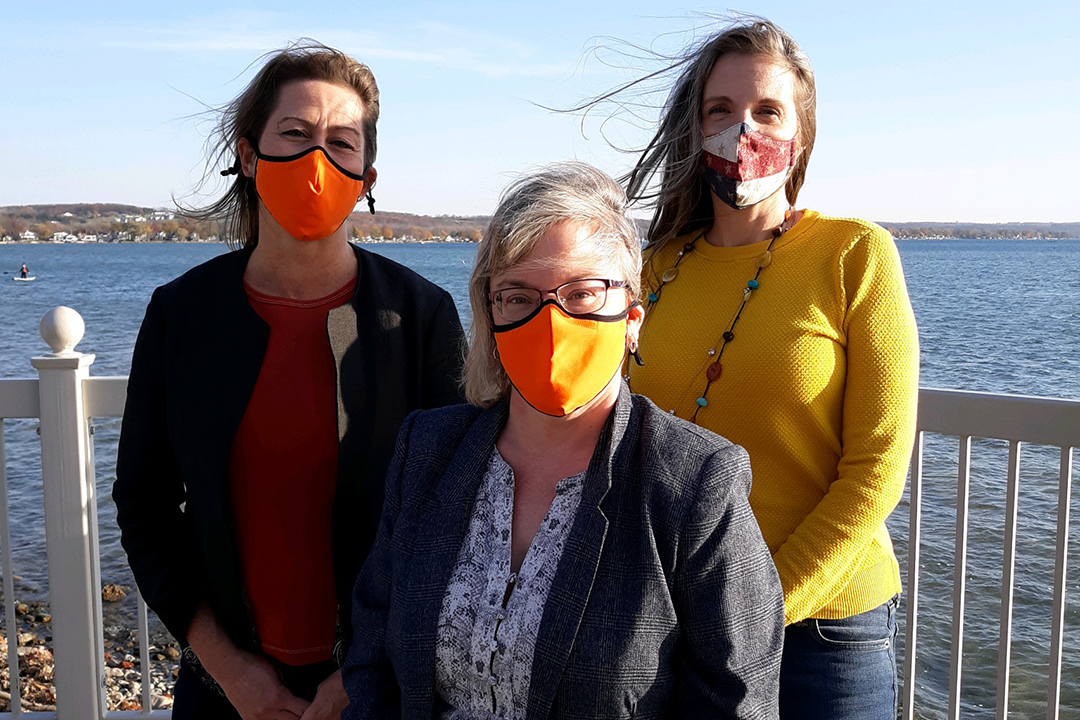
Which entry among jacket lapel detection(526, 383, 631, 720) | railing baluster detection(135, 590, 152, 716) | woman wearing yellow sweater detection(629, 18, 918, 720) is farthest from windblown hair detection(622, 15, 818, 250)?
railing baluster detection(135, 590, 152, 716)

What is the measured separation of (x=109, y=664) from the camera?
20.9ft

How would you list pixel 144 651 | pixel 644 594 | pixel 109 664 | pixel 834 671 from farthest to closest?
pixel 109 664
pixel 144 651
pixel 834 671
pixel 644 594

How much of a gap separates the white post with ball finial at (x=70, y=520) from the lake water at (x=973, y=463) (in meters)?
1.16

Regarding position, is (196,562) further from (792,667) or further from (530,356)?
(792,667)

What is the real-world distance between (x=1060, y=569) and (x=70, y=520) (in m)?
Answer: 2.99

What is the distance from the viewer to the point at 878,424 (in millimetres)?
1727

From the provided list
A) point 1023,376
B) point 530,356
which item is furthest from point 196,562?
point 1023,376

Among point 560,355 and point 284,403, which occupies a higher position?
point 560,355

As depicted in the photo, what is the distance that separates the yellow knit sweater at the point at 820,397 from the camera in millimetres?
1707

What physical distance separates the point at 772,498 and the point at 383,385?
0.82m

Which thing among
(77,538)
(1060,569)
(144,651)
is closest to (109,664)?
(144,651)

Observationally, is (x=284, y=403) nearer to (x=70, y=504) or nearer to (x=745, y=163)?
(x=745, y=163)

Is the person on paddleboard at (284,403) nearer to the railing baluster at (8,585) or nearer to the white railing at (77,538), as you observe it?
the white railing at (77,538)

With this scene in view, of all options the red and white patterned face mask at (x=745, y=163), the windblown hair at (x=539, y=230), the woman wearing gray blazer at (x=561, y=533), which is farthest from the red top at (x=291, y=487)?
the red and white patterned face mask at (x=745, y=163)
